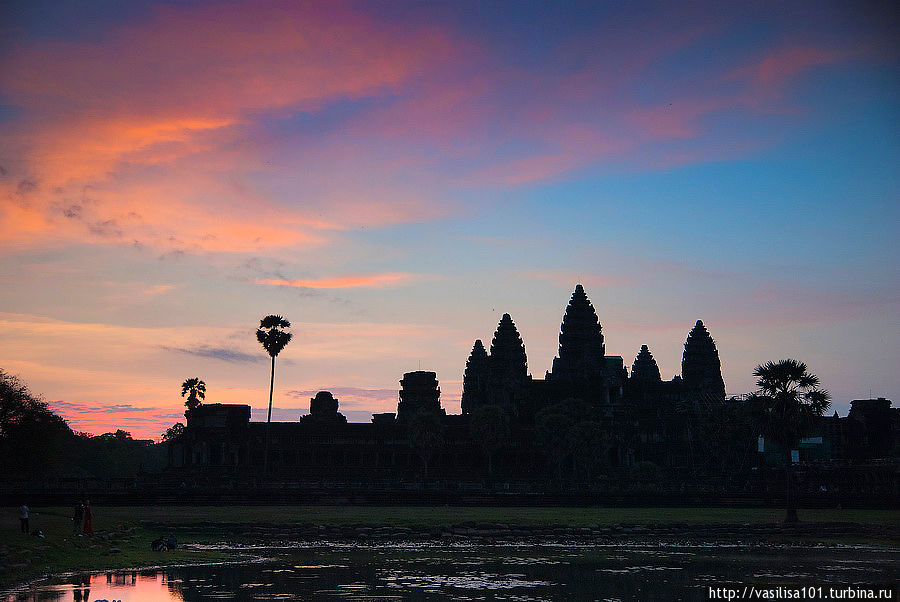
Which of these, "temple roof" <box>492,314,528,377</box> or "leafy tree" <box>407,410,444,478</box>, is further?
"temple roof" <box>492,314,528,377</box>

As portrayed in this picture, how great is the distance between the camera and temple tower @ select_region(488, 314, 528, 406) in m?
150

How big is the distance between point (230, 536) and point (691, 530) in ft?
81.0

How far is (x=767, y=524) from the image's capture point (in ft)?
182

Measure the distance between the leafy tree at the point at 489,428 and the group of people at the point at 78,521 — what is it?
74582 millimetres

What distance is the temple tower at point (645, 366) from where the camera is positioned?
195 m

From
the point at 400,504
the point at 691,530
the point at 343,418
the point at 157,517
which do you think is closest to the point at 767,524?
the point at 691,530

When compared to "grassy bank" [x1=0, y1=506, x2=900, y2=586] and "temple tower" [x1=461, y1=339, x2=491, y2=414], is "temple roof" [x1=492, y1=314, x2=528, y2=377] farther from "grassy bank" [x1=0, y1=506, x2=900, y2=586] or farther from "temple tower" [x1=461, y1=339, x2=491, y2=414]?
"grassy bank" [x1=0, y1=506, x2=900, y2=586]

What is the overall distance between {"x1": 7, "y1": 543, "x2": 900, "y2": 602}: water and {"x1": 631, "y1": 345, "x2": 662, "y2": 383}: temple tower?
151 m

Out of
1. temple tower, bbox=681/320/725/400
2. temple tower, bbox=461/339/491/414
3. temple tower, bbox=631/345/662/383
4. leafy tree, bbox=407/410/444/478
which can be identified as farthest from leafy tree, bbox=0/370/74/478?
temple tower, bbox=631/345/662/383

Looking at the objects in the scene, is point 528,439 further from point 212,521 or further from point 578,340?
point 212,521

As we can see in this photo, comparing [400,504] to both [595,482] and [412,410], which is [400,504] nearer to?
[595,482]

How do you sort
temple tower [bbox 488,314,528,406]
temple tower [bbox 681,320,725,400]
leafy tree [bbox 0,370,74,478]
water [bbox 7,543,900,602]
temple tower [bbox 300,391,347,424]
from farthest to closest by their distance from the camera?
temple tower [bbox 681,320,725,400], temple tower [bbox 488,314,528,406], temple tower [bbox 300,391,347,424], leafy tree [bbox 0,370,74,478], water [bbox 7,543,900,602]

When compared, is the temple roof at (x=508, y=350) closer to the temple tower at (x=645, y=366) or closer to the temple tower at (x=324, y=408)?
the temple tower at (x=324, y=408)

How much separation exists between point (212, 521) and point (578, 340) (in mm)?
111522
